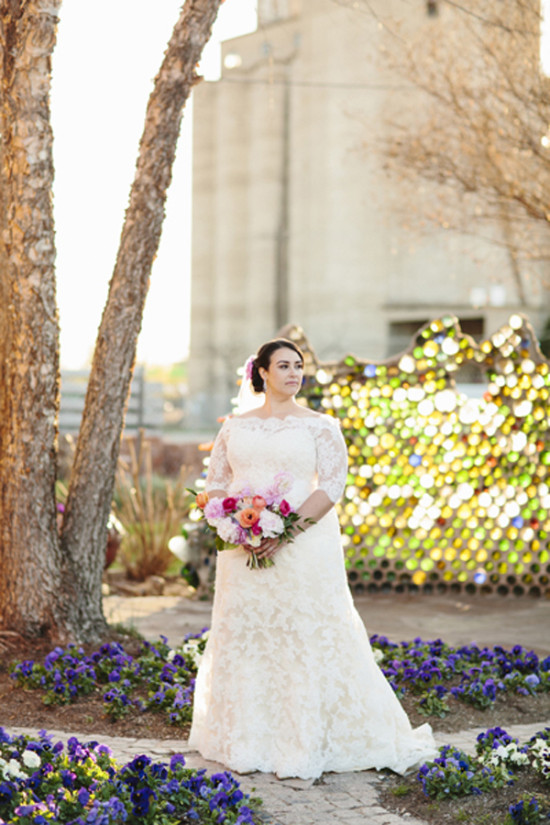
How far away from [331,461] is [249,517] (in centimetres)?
46

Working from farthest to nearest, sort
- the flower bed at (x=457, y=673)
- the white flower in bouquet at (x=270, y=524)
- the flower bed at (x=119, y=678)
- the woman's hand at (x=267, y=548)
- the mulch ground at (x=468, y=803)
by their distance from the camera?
the flower bed at (x=457, y=673) → the flower bed at (x=119, y=678) → the woman's hand at (x=267, y=548) → the white flower in bouquet at (x=270, y=524) → the mulch ground at (x=468, y=803)

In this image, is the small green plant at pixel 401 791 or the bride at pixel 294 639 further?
the bride at pixel 294 639

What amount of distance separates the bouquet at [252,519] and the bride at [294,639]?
56 mm

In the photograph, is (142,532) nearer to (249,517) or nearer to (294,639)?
(294,639)

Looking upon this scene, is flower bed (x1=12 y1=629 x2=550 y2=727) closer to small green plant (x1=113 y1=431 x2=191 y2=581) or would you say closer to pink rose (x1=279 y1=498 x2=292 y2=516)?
pink rose (x1=279 y1=498 x2=292 y2=516)

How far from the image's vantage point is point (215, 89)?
132 ft

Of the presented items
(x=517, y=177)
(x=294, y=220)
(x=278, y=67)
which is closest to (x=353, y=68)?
(x=278, y=67)

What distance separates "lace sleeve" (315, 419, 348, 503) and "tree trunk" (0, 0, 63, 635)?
229cm

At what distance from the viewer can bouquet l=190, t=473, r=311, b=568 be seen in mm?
4352

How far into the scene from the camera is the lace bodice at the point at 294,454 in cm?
453

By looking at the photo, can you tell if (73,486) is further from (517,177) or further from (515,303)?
(515,303)

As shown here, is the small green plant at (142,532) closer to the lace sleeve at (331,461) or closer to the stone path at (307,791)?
the stone path at (307,791)

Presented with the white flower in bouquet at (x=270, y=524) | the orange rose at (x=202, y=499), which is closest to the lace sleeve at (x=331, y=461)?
the white flower in bouquet at (x=270, y=524)

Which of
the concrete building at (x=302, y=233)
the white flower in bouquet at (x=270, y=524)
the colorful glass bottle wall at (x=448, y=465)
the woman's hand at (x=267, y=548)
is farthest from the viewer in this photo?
the concrete building at (x=302, y=233)
